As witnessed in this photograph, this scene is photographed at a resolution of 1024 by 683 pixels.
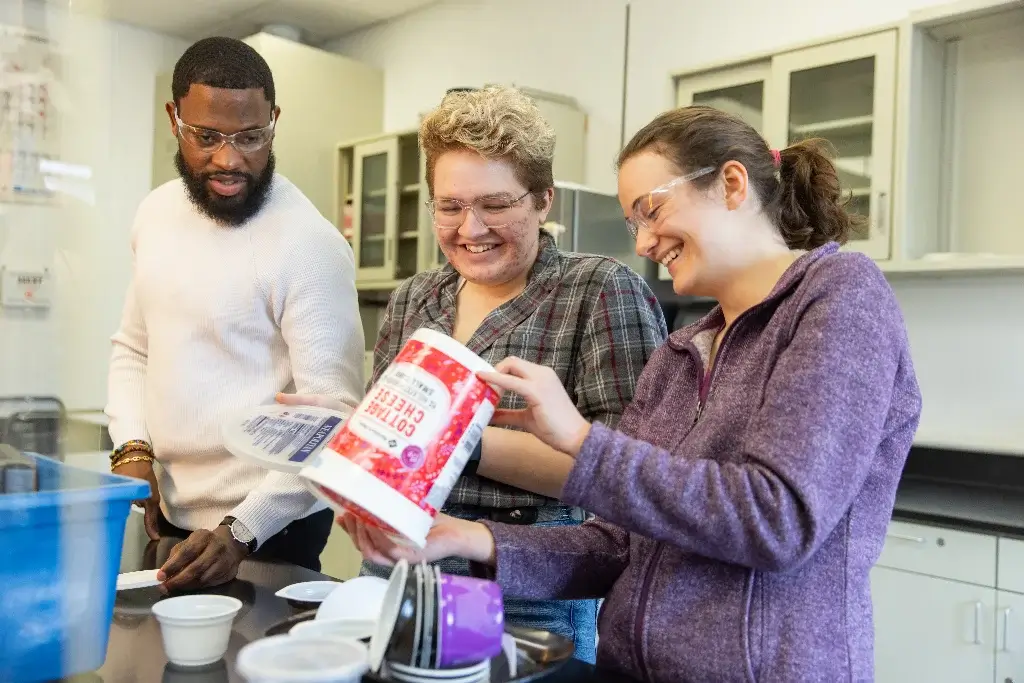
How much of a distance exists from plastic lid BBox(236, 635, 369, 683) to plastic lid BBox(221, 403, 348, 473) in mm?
172

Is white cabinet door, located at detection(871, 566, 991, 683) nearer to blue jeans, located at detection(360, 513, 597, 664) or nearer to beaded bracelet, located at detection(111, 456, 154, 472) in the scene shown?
blue jeans, located at detection(360, 513, 597, 664)

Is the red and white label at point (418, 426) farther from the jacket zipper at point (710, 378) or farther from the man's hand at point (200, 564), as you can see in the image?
the man's hand at point (200, 564)

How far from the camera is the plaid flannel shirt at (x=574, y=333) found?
3.66 feet

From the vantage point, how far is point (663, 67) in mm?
3426

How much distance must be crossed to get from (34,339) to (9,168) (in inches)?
4.0

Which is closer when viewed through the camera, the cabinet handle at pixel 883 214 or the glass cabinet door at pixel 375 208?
the cabinet handle at pixel 883 214


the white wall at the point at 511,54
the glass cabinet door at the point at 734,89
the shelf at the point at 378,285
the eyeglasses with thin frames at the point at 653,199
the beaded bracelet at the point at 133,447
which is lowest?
the beaded bracelet at the point at 133,447

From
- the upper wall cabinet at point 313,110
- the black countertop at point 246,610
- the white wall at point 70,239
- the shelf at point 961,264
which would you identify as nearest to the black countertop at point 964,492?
the black countertop at point 246,610

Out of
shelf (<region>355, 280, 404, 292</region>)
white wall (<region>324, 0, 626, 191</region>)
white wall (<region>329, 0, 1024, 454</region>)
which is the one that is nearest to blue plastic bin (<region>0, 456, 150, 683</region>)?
white wall (<region>329, 0, 1024, 454</region>)

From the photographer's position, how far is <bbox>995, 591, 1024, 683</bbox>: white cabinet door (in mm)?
2045

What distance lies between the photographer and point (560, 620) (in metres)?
1.11

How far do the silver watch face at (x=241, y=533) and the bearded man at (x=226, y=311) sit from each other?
0.35 feet

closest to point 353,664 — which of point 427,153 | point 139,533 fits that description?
point 427,153

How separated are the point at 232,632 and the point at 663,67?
299 centimetres
